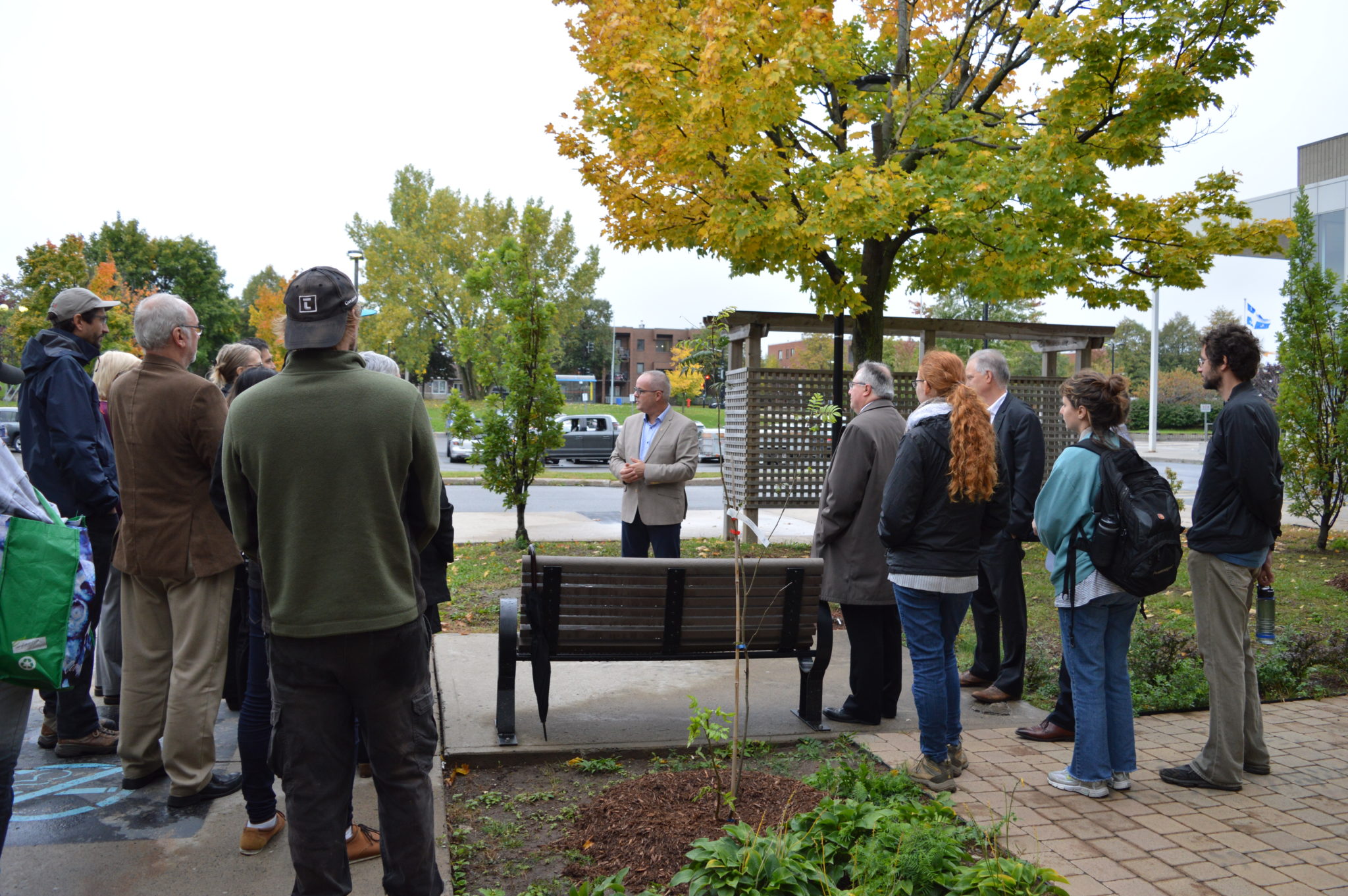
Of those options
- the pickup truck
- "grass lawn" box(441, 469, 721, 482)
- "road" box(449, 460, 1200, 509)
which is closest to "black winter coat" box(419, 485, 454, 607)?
"road" box(449, 460, 1200, 509)

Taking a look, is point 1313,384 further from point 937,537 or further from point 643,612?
point 643,612

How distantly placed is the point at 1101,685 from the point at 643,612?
205 cm

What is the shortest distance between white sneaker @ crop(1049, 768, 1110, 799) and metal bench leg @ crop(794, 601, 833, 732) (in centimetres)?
112

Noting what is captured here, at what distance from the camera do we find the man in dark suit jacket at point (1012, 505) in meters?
5.33

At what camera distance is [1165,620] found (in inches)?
297

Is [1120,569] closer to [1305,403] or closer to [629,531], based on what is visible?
[629,531]

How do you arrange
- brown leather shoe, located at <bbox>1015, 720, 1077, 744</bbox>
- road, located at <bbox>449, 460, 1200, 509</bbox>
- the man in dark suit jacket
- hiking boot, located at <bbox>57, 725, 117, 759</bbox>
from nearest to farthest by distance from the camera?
hiking boot, located at <bbox>57, 725, 117, 759</bbox>
brown leather shoe, located at <bbox>1015, 720, 1077, 744</bbox>
the man in dark suit jacket
road, located at <bbox>449, 460, 1200, 509</bbox>

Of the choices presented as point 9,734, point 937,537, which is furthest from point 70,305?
point 937,537

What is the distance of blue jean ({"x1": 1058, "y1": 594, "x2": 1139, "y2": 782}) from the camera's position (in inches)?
157

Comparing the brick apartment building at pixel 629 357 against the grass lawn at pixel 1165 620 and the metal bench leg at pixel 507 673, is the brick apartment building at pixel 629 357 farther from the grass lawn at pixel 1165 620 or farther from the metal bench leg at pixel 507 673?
the metal bench leg at pixel 507 673

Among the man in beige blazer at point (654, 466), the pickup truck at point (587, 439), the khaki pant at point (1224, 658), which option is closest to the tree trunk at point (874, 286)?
the man in beige blazer at point (654, 466)

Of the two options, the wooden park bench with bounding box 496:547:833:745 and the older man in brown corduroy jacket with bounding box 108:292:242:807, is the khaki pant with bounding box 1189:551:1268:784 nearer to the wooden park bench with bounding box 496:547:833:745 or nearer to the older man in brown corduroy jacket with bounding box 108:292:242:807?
the wooden park bench with bounding box 496:547:833:745

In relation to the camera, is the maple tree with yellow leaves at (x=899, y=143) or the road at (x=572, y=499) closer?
the maple tree with yellow leaves at (x=899, y=143)

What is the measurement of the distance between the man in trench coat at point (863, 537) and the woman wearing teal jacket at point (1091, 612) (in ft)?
2.90
